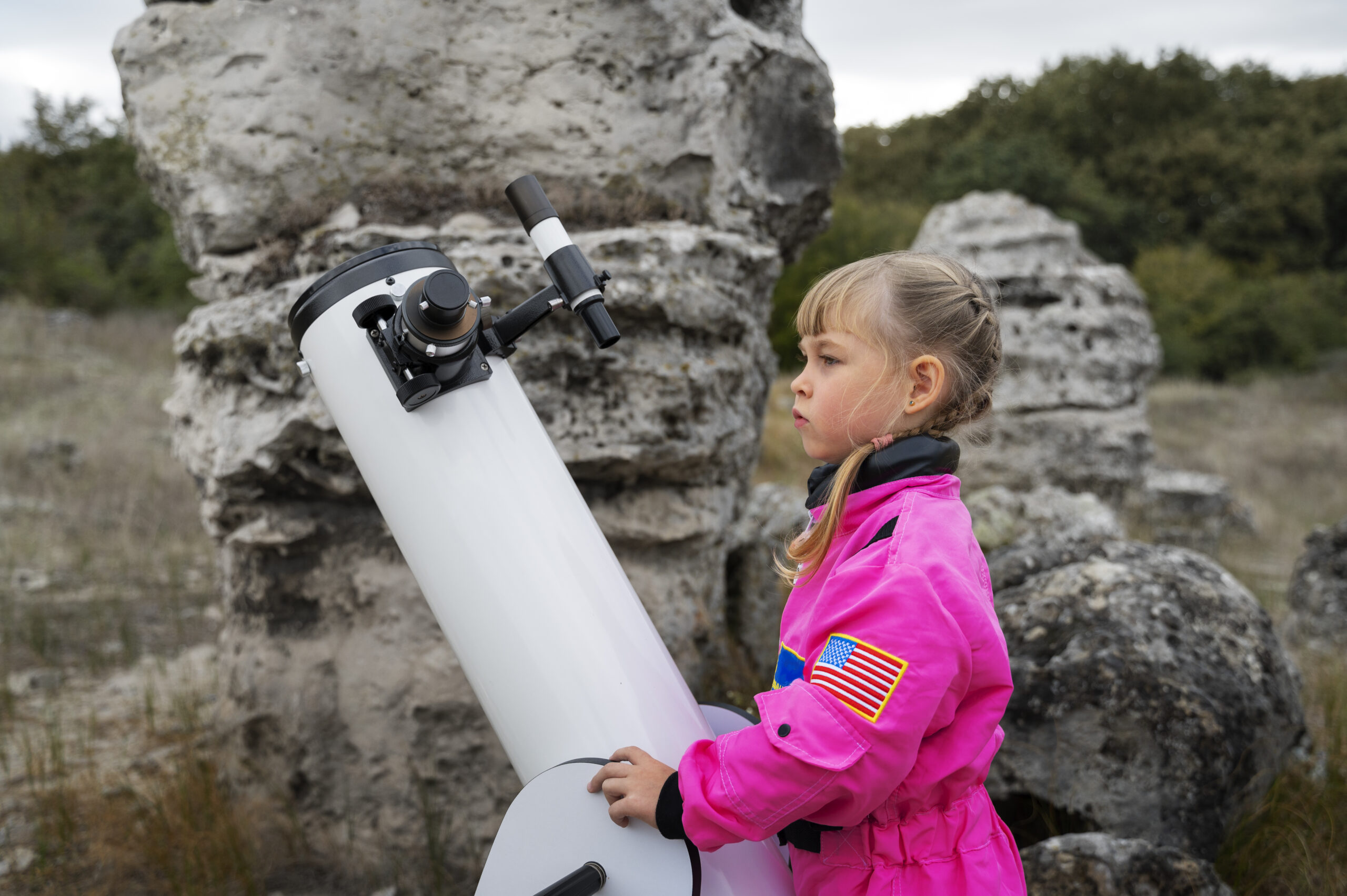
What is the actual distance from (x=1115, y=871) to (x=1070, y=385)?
4.92 metres

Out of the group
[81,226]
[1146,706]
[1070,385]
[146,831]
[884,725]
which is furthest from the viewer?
[81,226]

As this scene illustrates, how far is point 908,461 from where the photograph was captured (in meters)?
1.27

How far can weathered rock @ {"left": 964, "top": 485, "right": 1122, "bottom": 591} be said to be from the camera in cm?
272

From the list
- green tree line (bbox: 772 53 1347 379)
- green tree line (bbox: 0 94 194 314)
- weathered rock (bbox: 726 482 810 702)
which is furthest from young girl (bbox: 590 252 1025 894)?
green tree line (bbox: 0 94 194 314)

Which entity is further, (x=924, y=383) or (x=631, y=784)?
(x=924, y=383)

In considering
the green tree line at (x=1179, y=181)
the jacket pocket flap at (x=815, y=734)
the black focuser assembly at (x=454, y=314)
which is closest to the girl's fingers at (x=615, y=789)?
the jacket pocket flap at (x=815, y=734)

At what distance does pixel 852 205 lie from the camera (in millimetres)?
20141

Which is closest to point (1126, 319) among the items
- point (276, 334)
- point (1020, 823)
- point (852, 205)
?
point (1020, 823)

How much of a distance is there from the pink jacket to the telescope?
0.58ft

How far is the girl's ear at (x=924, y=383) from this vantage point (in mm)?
1299

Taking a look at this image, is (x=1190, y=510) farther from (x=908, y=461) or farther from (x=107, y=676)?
(x=107, y=676)

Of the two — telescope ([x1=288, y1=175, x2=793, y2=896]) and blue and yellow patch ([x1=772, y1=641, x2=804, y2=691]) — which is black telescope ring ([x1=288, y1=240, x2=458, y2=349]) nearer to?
telescope ([x1=288, y1=175, x2=793, y2=896])

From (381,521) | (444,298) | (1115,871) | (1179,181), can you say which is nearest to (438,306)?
(444,298)

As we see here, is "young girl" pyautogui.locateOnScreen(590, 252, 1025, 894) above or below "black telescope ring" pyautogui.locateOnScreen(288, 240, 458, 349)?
below
